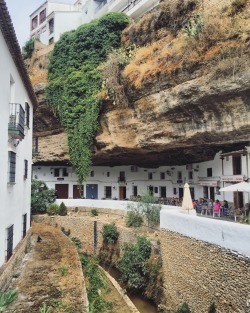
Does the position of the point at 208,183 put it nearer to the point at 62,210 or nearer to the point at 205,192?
the point at 205,192

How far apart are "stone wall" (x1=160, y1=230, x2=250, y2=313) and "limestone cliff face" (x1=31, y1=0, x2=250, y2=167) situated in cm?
739

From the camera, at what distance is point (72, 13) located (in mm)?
39156

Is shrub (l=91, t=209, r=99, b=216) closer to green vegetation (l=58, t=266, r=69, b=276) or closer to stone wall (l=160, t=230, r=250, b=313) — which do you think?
stone wall (l=160, t=230, r=250, b=313)

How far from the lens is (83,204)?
86.8 feet

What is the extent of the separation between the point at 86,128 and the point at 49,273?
1420cm

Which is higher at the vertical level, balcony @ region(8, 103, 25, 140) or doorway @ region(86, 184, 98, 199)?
balcony @ region(8, 103, 25, 140)

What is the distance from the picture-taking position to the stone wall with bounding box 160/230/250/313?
8508 mm

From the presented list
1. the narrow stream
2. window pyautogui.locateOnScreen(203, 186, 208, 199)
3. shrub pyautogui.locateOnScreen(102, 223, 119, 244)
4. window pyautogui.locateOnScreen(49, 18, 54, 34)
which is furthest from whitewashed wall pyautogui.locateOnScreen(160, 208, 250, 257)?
window pyautogui.locateOnScreen(49, 18, 54, 34)

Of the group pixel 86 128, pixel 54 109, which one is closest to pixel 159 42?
pixel 86 128

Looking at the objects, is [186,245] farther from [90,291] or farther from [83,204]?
[83,204]

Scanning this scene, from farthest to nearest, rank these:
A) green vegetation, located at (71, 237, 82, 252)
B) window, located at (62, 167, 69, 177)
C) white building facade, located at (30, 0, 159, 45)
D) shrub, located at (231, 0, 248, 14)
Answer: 1. window, located at (62, 167, 69, 177)
2. white building facade, located at (30, 0, 159, 45)
3. green vegetation, located at (71, 237, 82, 252)
4. shrub, located at (231, 0, 248, 14)

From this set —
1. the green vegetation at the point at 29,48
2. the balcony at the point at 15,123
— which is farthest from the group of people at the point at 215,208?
the green vegetation at the point at 29,48

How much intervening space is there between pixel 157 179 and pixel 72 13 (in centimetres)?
2419

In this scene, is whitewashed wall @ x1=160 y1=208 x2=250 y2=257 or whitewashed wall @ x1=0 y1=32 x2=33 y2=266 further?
whitewashed wall @ x1=0 y1=32 x2=33 y2=266
